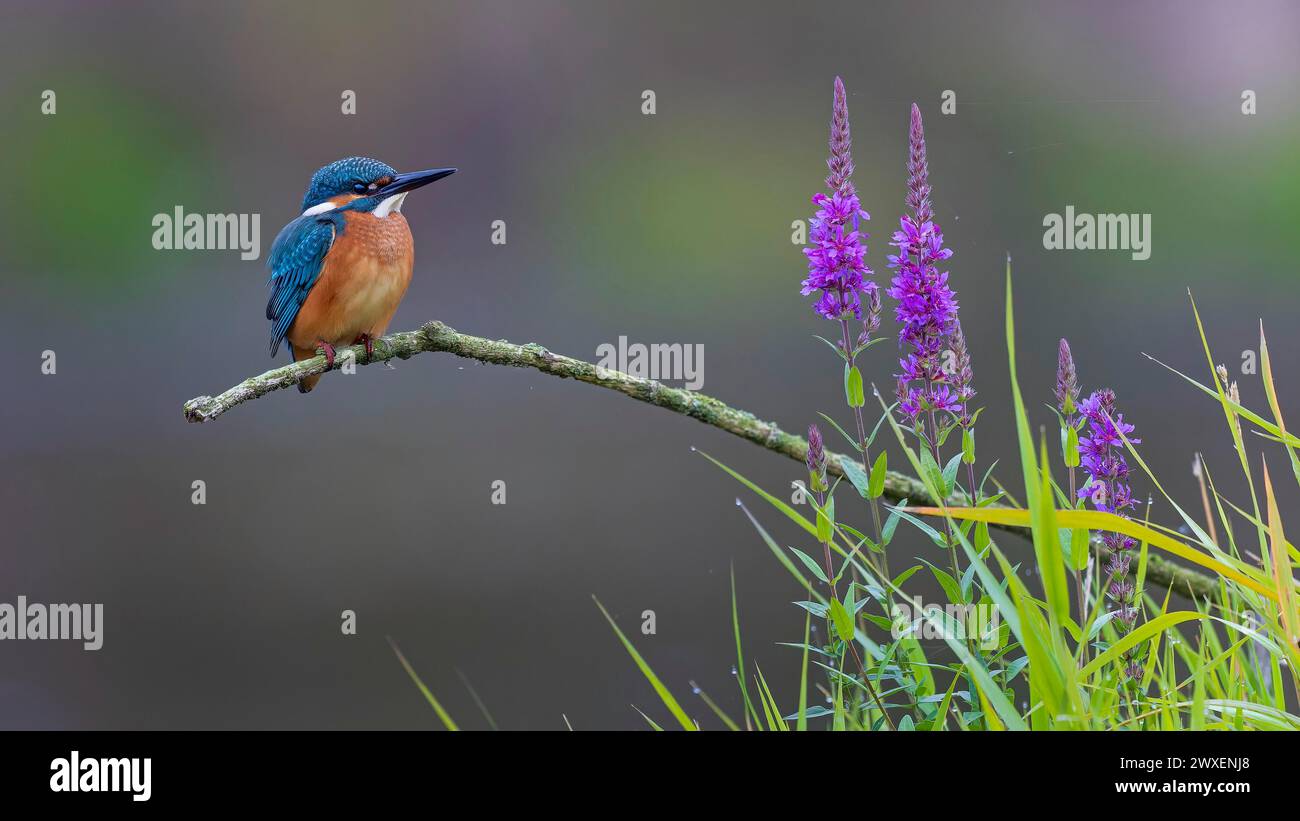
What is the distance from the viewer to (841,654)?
1.89 m

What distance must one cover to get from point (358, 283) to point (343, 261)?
109mm

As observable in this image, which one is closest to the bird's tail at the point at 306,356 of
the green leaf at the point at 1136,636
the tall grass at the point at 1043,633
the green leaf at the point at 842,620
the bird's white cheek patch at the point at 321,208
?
the bird's white cheek patch at the point at 321,208

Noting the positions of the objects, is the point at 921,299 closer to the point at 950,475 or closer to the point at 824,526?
the point at 950,475

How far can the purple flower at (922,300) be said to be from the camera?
1.88 meters

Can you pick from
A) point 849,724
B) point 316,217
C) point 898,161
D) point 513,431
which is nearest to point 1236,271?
point 898,161

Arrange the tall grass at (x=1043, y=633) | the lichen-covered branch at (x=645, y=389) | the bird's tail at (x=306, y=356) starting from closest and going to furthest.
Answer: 1. the tall grass at (x=1043, y=633)
2. the lichen-covered branch at (x=645, y=389)
3. the bird's tail at (x=306, y=356)

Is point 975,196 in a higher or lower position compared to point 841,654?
higher

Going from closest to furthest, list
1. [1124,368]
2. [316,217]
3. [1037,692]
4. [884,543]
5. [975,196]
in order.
A: [1037,692]
[884,543]
[316,217]
[1124,368]
[975,196]

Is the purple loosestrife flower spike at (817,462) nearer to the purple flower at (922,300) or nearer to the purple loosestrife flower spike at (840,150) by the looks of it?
the purple flower at (922,300)

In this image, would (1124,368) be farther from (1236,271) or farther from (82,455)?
(82,455)

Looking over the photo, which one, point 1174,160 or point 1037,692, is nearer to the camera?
point 1037,692

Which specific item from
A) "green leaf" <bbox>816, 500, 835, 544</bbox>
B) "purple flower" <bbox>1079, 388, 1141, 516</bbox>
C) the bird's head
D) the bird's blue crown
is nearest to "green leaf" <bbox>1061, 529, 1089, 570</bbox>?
"purple flower" <bbox>1079, 388, 1141, 516</bbox>

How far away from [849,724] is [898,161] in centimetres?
795

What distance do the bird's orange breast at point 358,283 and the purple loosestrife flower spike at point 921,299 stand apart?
1.85 meters
